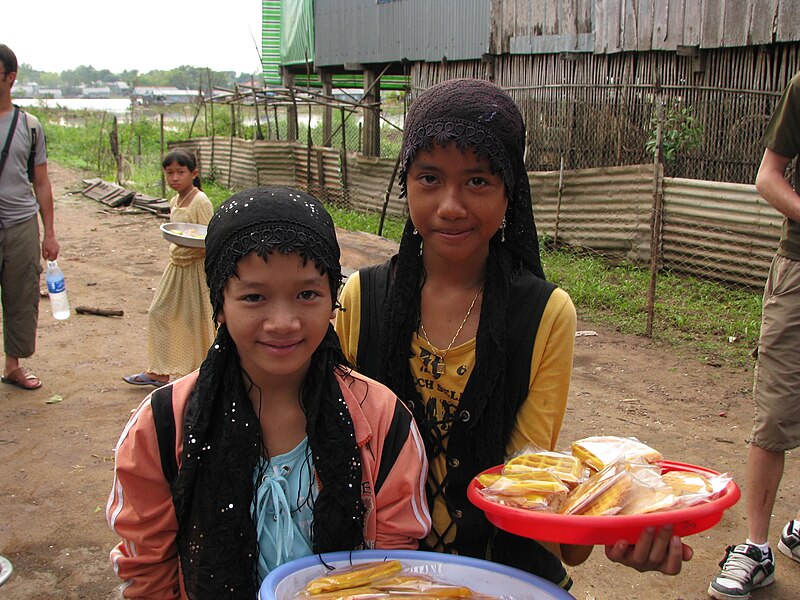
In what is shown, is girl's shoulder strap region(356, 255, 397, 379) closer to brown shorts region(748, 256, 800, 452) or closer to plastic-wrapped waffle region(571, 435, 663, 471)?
plastic-wrapped waffle region(571, 435, 663, 471)

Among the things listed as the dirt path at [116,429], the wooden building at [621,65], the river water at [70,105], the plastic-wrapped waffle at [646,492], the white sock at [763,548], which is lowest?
the dirt path at [116,429]

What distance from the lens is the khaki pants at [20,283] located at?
17.7 ft

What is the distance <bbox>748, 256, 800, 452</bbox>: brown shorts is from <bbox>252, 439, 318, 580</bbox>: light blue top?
2240 mm

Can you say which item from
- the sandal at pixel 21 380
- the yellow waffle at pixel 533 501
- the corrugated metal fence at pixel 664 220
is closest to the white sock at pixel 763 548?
the yellow waffle at pixel 533 501

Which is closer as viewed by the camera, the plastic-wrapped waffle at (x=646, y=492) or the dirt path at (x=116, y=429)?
the plastic-wrapped waffle at (x=646, y=492)

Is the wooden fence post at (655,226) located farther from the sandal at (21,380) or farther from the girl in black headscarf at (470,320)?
the sandal at (21,380)

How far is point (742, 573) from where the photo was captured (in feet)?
10.4

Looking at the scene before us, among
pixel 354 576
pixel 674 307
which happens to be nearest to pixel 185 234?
pixel 354 576

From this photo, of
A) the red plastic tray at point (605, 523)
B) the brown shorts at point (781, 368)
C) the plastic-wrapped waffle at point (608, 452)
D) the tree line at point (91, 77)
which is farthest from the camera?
the tree line at point (91, 77)

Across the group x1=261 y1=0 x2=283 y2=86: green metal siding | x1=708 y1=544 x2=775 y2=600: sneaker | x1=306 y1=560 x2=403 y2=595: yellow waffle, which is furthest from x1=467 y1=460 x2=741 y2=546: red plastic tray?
x1=261 y1=0 x2=283 y2=86: green metal siding

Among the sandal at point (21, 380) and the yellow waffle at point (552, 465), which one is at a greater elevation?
the yellow waffle at point (552, 465)

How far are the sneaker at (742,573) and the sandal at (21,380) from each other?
486 cm

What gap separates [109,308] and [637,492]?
756cm

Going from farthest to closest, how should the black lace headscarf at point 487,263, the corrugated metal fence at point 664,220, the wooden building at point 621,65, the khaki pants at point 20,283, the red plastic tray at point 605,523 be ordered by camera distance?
the wooden building at point 621,65, the corrugated metal fence at point 664,220, the khaki pants at point 20,283, the black lace headscarf at point 487,263, the red plastic tray at point 605,523
